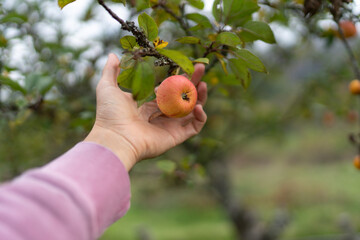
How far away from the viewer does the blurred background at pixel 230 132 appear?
3.92 ft

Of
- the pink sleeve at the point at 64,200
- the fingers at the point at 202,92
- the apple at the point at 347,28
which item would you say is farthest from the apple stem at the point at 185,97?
the apple at the point at 347,28

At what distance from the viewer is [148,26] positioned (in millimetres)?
552

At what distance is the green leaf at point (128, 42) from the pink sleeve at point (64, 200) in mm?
206

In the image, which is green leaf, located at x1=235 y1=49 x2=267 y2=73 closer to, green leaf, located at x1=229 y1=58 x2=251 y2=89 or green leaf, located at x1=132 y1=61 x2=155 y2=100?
green leaf, located at x1=229 y1=58 x2=251 y2=89

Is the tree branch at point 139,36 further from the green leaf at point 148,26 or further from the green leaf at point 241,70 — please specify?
the green leaf at point 241,70

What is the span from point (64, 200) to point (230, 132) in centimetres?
237

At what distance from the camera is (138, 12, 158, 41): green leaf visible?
1.77 feet

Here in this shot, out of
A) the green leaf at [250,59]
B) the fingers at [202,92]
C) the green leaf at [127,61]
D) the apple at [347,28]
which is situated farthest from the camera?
the apple at [347,28]

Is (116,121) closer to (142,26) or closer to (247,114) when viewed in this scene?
(142,26)

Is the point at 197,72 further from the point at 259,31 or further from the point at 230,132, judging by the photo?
the point at 230,132

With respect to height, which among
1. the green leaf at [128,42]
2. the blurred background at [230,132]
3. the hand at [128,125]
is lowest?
the blurred background at [230,132]

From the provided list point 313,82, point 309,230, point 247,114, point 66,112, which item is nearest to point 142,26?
point 66,112

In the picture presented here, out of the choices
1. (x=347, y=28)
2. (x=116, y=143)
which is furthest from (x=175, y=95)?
(x=347, y=28)

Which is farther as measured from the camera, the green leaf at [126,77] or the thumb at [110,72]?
the thumb at [110,72]
